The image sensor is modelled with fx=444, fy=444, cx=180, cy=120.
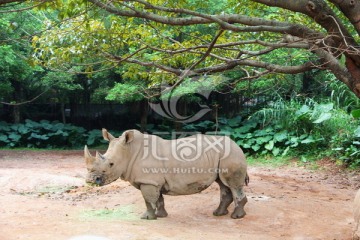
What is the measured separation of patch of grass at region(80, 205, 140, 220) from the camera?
6.93m

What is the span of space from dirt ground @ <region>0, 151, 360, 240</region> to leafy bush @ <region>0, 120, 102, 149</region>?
7.36m

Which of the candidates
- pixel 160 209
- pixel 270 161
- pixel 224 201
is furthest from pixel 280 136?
pixel 160 209

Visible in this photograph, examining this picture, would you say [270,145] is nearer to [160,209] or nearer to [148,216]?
[160,209]

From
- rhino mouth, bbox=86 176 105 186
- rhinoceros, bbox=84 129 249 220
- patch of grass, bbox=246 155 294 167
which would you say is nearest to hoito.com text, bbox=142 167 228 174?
→ rhinoceros, bbox=84 129 249 220

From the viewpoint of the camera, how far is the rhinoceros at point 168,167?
6719 mm

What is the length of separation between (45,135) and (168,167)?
42.2 feet

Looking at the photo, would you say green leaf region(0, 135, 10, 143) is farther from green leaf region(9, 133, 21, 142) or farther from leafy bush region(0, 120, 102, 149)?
green leaf region(9, 133, 21, 142)

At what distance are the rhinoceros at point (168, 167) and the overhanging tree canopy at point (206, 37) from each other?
1.13 m

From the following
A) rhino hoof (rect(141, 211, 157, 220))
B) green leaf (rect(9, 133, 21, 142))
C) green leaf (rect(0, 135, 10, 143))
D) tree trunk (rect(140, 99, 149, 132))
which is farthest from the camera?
tree trunk (rect(140, 99, 149, 132))

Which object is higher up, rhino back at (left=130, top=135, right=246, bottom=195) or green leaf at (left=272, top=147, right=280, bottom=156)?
rhino back at (left=130, top=135, right=246, bottom=195)

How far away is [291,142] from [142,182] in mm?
8813

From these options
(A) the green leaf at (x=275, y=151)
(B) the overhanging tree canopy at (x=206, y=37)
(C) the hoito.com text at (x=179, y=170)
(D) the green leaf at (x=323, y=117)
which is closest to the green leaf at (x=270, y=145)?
(A) the green leaf at (x=275, y=151)

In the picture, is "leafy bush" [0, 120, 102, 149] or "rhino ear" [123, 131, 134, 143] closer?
"rhino ear" [123, 131, 134, 143]

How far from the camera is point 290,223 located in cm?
679
